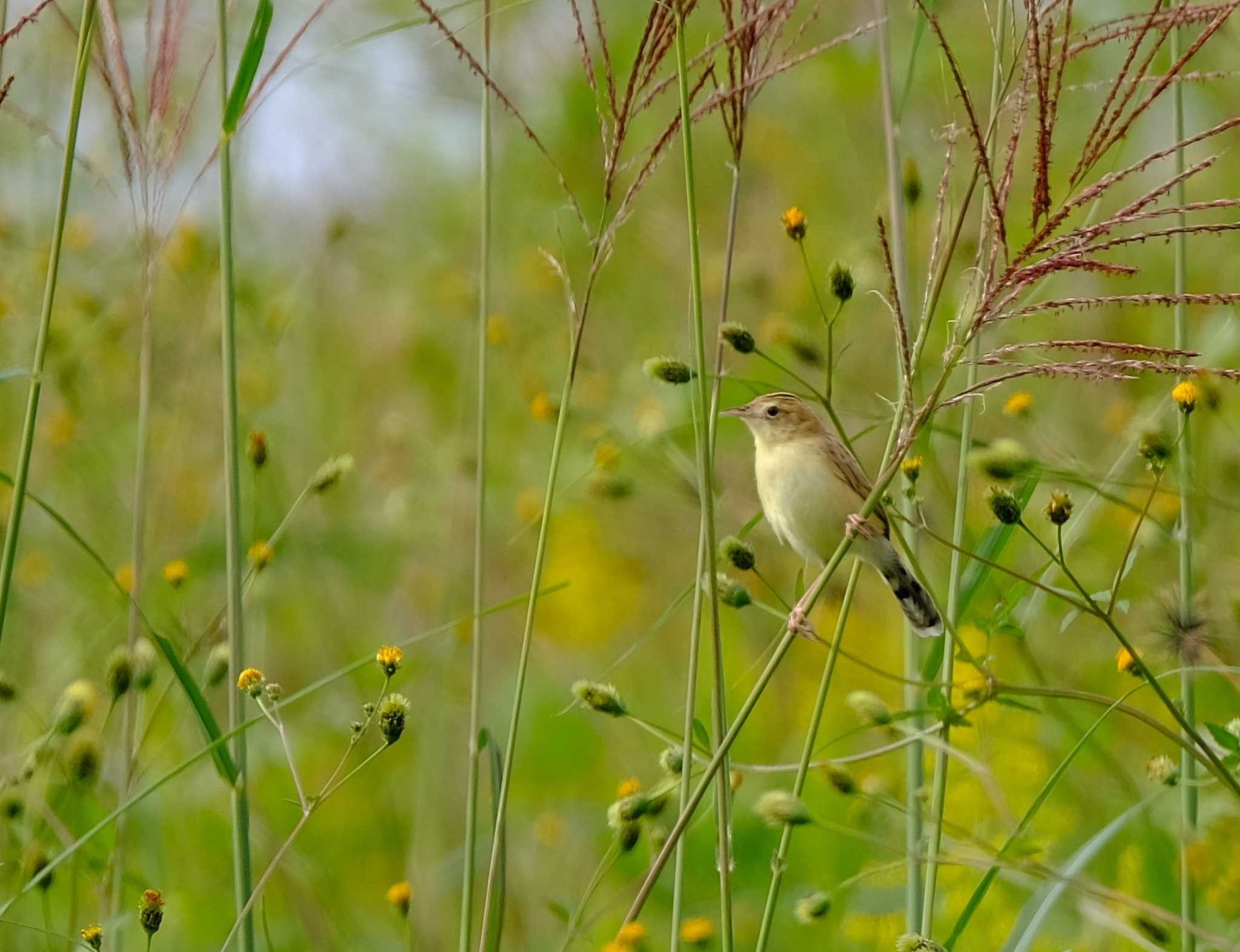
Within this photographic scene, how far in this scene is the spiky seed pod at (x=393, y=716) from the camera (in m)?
1.72

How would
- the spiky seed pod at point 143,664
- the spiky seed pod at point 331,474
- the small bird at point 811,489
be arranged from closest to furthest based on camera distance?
the spiky seed pod at point 143,664, the spiky seed pod at point 331,474, the small bird at point 811,489

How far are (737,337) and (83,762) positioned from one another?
117cm

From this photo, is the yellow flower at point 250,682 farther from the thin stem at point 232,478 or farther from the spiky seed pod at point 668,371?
the spiky seed pod at point 668,371

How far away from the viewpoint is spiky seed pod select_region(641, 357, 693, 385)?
6.69 ft

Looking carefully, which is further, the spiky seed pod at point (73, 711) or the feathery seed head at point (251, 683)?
the spiky seed pod at point (73, 711)

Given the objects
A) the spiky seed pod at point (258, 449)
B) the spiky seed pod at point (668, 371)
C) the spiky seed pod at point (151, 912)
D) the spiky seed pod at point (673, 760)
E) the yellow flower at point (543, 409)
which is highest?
the spiky seed pod at point (668, 371)

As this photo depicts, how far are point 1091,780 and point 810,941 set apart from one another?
0.88m

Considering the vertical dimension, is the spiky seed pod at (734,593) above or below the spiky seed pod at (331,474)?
below

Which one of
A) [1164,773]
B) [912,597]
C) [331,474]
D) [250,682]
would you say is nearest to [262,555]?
[331,474]

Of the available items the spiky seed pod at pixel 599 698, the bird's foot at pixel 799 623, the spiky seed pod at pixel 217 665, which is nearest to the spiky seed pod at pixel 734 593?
the bird's foot at pixel 799 623

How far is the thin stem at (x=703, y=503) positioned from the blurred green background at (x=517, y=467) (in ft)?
0.90

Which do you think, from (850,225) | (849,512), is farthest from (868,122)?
A: (849,512)

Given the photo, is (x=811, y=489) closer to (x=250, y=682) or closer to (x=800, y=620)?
(x=800, y=620)

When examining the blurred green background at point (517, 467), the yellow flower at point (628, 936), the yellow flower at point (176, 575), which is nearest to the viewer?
the yellow flower at point (628, 936)
